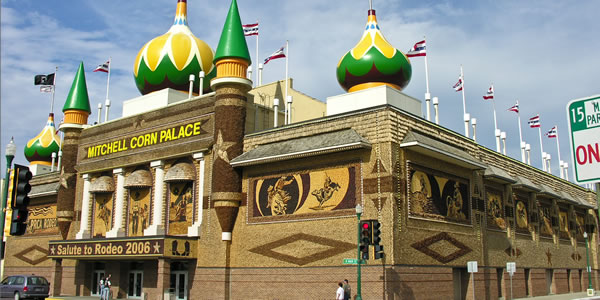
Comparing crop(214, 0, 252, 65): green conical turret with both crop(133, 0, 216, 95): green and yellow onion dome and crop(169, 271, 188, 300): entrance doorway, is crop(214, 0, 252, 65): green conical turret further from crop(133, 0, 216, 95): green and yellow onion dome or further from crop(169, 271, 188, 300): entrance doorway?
crop(169, 271, 188, 300): entrance doorway

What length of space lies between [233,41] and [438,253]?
18.1m

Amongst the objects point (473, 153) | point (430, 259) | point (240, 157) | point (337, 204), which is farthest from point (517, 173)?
point (240, 157)

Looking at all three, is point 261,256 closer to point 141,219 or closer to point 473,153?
point 141,219

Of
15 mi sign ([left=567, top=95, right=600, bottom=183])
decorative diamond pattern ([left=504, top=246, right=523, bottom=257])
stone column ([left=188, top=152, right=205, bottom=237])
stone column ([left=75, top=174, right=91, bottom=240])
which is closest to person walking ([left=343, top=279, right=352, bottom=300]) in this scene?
stone column ([left=188, top=152, right=205, bottom=237])

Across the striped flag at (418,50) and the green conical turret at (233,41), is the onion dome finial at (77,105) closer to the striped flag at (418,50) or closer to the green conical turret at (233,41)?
the green conical turret at (233,41)

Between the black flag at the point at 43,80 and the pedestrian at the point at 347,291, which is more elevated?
the black flag at the point at 43,80

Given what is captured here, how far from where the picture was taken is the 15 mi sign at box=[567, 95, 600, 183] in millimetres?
6457

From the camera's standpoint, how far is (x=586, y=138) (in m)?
6.54

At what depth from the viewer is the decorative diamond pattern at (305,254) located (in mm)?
29633

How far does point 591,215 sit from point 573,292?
422 inches

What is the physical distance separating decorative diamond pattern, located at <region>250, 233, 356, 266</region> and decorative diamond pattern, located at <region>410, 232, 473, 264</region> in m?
3.84

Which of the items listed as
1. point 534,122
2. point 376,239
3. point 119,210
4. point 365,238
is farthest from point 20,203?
point 534,122

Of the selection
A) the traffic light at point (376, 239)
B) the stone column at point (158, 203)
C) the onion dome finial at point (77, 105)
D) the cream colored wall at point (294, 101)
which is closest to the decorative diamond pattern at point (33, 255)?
the onion dome finial at point (77, 105)

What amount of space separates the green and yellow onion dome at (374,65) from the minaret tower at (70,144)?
23.3 m
